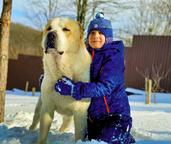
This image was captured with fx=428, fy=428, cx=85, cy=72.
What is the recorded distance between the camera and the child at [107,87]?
3854 mm

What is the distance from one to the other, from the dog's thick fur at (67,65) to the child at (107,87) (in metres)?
0.10

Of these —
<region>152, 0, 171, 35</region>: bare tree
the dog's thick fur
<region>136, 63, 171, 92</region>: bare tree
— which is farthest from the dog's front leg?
<region>152, 0, 171, 35</region>: bare tree

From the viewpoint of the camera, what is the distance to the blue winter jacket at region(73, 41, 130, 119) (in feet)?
12.4

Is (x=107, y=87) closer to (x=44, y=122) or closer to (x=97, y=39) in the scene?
(x=97, y=39)

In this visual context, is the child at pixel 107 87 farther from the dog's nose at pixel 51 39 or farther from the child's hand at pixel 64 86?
the dog's nose at pixel 51 39

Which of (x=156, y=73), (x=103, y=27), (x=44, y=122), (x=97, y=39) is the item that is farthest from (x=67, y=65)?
(x=156, y=73)

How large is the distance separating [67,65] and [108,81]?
1.36ft

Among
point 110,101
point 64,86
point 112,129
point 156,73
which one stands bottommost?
point 156,73

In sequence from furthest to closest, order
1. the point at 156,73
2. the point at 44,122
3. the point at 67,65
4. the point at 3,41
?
1. the point at 156,73
2. the point at 3,41
3. the point at 44,122
4. the point at 67,65

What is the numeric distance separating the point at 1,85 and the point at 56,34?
2.41 meters

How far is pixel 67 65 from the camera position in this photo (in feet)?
12.8

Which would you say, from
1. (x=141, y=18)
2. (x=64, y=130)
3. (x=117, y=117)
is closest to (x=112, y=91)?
(x=117, y=117)

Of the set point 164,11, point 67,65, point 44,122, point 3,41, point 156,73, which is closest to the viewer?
point 67,65

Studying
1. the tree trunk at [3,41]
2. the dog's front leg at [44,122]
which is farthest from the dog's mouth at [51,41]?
the tree trunk at [3,41]
